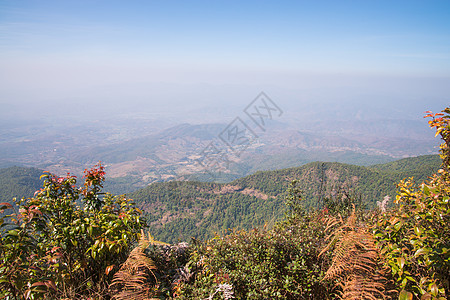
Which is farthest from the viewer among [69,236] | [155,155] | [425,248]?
[155,155]

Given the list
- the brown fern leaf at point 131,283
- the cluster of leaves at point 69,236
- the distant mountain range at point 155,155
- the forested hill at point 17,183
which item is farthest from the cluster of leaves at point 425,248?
the distant mountain range at point 155,155

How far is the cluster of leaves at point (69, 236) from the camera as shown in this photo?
2031 millimetres

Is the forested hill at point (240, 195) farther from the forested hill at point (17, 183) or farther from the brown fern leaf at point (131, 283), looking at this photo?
the brown fern leaf at point (131, 283)

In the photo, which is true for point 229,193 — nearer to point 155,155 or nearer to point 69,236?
point 69,236

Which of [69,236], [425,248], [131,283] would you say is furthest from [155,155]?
[425,248]

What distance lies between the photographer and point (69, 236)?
2656mm

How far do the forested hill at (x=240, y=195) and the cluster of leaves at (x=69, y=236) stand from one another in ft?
130

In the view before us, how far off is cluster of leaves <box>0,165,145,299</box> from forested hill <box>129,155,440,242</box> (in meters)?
39.8

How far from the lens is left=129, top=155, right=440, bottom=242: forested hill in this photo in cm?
4388

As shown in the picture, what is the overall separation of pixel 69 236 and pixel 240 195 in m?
53.2

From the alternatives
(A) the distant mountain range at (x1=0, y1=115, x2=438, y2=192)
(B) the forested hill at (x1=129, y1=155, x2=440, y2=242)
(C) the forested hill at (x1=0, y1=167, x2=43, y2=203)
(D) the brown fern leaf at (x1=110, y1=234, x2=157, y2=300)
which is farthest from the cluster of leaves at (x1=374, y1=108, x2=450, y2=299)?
(A) the distant mountain range at (x1=0, y1=115, x2=438, y2=192)

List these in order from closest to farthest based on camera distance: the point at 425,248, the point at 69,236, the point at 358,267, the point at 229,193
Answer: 1. the point at 425,248
2. the point at 358,267
3. the point at 69,236
4. the point at 229,193

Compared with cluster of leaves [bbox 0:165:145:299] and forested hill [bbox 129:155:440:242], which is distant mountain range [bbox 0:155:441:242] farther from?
cluster of leaves [bbox 0:165:145:299]

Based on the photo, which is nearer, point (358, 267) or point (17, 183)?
point (358, 267)
